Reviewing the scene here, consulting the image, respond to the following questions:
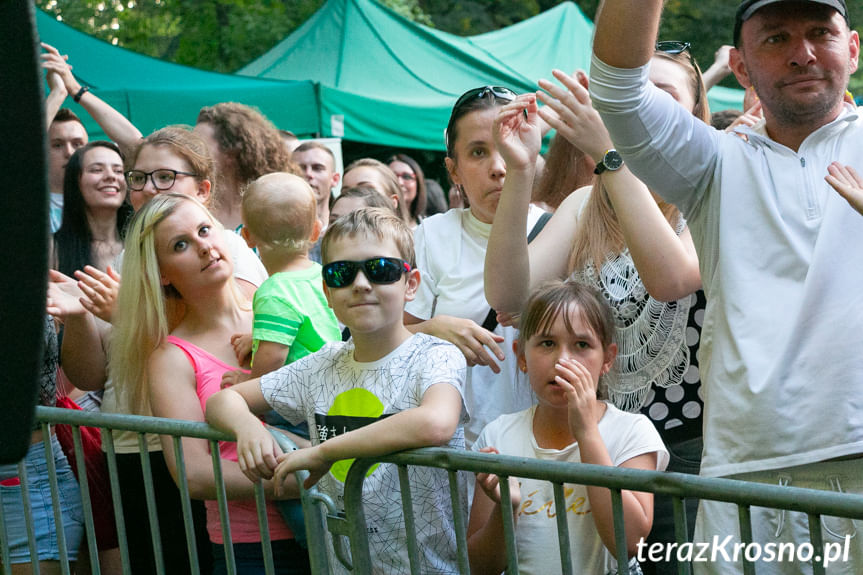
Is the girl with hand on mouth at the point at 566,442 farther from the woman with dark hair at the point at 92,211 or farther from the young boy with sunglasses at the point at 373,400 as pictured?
the woman with dark hair at the point at 92,211

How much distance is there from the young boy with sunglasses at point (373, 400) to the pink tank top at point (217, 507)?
386 mm

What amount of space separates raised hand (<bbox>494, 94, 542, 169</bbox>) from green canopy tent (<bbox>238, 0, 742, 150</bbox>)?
729 centimetres

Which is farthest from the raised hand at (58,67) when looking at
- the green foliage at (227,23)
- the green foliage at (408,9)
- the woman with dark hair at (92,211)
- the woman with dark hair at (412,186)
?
the green foliage at (227,23)

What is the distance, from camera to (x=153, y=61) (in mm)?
11312

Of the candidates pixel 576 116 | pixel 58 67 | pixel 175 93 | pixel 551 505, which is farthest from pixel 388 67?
pixel 551 505

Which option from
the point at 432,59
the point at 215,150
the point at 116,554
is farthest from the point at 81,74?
the point at 116,554

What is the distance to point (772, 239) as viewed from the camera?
2.22 m

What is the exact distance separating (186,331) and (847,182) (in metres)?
2.26

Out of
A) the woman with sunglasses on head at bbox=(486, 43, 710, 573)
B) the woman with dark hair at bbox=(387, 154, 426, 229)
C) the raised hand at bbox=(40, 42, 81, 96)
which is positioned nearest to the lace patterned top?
the woman with sunglasses on head at bbox=(486, 43, 710, 573)

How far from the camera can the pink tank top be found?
123 inches

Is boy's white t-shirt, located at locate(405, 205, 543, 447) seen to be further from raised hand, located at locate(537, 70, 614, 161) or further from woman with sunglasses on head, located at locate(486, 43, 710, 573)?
raised hand, located at locate(537, 70, 614, 161)

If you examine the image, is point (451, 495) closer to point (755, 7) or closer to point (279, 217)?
point (755, 7)

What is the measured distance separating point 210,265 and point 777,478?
81.0 inches

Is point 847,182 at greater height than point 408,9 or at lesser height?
lesser
